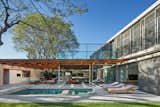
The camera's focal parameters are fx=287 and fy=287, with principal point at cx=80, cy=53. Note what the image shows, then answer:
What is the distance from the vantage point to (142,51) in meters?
19.0

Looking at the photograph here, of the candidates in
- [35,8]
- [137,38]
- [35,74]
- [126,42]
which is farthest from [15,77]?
[35,8]

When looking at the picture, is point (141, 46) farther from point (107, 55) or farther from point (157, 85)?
point (107, 55)

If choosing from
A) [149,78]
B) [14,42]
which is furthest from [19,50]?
[149,78]

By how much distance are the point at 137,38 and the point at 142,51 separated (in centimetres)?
201

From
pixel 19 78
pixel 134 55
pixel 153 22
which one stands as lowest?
pixel 19 78

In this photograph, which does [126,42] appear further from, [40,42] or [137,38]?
[40,42]

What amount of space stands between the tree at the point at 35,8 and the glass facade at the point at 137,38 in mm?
4773

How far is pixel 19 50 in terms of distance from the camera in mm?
36031

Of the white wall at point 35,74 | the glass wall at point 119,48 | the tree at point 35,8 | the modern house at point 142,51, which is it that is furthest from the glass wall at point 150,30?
the white wall at point 35,74

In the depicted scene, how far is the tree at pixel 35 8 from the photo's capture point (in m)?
13.8

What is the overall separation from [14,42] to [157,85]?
23.8 m

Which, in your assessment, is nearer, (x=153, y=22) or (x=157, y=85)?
(x=157, y=85)

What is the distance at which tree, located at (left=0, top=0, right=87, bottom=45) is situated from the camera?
1381 cm

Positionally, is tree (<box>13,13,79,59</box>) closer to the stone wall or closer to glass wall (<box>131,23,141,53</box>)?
glass wall (<box>131,23,141,53</box>)
